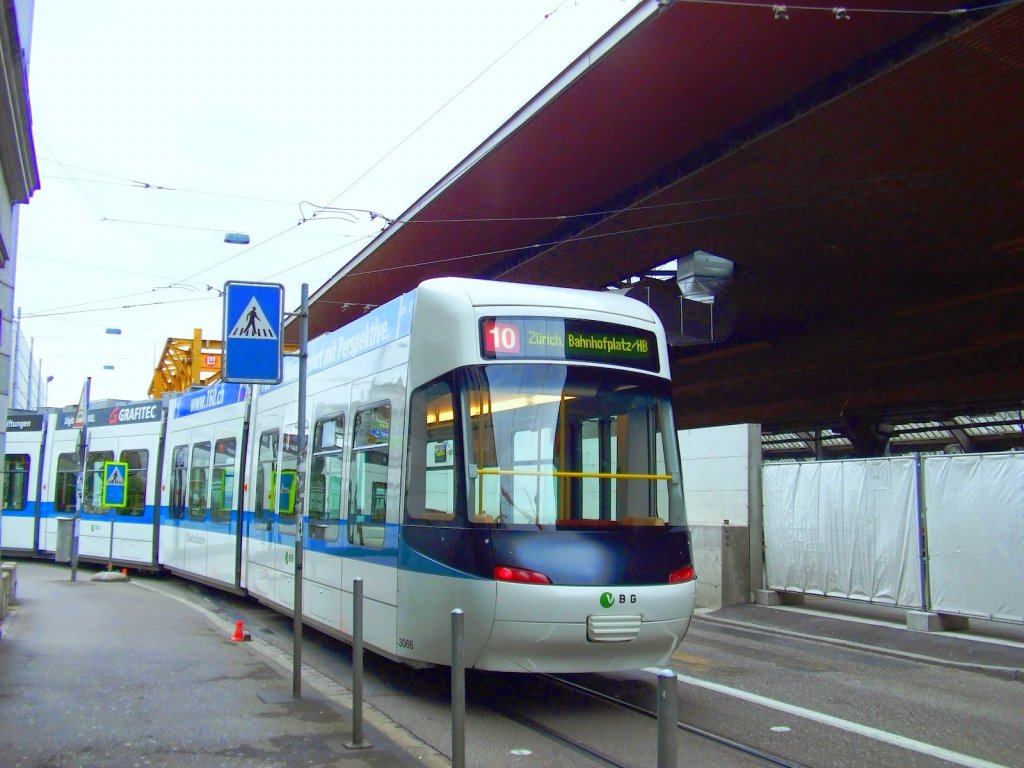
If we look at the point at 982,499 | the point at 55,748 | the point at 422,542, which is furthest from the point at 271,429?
the point at 982,499

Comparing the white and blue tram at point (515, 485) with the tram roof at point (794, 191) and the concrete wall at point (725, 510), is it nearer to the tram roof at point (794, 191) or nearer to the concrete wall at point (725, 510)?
the concrete wall at point (725, 510)

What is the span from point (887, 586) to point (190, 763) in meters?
9.88

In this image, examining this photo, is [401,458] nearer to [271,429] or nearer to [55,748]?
A: [55,748]

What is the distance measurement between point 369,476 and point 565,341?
241 centimetres

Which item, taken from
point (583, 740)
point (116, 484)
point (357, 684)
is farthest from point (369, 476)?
point (116, 484)

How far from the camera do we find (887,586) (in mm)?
13242

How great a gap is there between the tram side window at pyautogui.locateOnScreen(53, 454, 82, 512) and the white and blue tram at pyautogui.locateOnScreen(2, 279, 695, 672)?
49.7ft

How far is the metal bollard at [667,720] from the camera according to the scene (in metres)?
3.81

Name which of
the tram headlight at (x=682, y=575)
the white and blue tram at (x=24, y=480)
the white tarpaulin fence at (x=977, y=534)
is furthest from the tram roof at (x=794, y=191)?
the white and blue tram at (x=24, y=480)

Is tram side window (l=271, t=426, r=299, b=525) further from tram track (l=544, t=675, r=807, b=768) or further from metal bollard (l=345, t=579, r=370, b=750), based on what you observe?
metal bollard (l=345, t=579, r=370, b=750)

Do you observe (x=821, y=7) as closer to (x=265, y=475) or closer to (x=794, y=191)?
(x=794, y=191)

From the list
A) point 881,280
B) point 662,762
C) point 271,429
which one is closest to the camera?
point 662,762

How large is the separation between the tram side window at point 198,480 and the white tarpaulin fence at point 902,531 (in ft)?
29.7

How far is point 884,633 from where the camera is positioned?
40.3 feet
